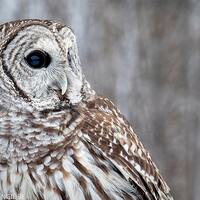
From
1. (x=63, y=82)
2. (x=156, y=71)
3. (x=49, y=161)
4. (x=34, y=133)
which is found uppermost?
(x=156, y=71)

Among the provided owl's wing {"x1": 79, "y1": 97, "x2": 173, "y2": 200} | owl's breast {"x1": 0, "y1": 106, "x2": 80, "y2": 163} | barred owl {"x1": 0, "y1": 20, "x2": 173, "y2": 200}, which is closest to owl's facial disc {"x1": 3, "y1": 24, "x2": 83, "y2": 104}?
barred owl {"x1": 0, "y1": 20, "x2": 173, "y2": 200}

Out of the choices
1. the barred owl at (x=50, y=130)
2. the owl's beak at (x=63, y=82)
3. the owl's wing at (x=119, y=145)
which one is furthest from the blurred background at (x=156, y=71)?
the owl's beak at (x=63, y=82)

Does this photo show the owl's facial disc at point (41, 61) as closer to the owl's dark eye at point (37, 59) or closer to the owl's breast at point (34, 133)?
the owl's dark eye at point (37, 59)

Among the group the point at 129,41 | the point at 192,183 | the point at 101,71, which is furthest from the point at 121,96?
the point at 192,183

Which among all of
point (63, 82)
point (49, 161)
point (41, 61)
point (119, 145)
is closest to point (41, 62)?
point (41, 61)

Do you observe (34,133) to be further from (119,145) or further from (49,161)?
(119,145)

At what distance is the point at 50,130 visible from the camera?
5332mm

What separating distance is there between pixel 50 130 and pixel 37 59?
0.47 m

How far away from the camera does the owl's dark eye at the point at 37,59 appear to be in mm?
5188

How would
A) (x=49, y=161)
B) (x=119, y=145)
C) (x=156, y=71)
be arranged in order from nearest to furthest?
(x=49, y=161) < (x=119, y=145) < (x=156, y=71)

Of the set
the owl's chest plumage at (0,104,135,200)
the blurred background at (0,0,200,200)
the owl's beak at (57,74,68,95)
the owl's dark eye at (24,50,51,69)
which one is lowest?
the owl's chest plumage at (0,104,135,200)

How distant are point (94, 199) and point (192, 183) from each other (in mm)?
9092

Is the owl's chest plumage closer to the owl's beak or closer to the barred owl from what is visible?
the barred owl

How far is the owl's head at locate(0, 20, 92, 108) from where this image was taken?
17.0ft
